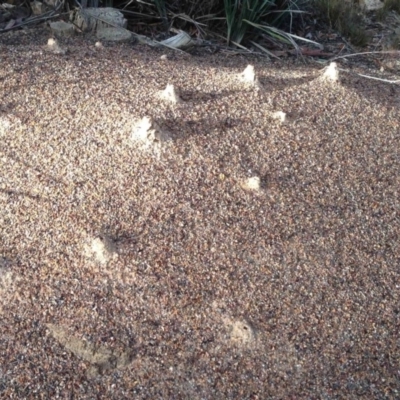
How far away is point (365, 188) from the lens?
2.79 meters

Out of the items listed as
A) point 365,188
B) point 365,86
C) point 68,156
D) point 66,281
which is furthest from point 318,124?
point 66,281

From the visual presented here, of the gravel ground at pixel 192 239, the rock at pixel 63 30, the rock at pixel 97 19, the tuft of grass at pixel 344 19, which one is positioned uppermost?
the tuft of grass at pixel 344 19

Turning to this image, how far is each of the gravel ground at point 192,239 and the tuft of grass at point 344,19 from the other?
5.00 feet

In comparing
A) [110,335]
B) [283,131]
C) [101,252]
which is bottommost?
[110,335]

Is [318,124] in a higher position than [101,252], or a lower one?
higher

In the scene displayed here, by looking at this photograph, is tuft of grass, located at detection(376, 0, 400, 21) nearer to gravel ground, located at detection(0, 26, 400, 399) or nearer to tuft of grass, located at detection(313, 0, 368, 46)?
tuft of grass, located at detection(313, 0, 368, 46)

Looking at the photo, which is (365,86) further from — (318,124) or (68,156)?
(68,156)

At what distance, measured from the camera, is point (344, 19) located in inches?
182

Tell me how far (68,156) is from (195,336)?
3.42 feet

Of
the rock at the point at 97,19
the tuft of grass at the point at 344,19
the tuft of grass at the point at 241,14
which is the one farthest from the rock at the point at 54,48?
the tuft of grass at the point at 344,19

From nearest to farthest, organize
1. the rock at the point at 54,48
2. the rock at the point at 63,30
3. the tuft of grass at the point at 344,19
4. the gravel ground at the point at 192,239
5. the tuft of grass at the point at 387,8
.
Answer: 1. the gravel ground at the point at 192,239
2. the rock at the point at 54,48
3. the rock at the point at 63,30
4. the tuft of grass at the point at 344,19
5. the tuft of grass at the point at 387,8

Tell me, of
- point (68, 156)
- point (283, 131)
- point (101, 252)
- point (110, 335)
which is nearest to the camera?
point (110, 335)

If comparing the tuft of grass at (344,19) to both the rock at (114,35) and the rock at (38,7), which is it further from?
the rock at (38,7)

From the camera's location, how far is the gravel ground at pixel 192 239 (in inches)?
83.6
